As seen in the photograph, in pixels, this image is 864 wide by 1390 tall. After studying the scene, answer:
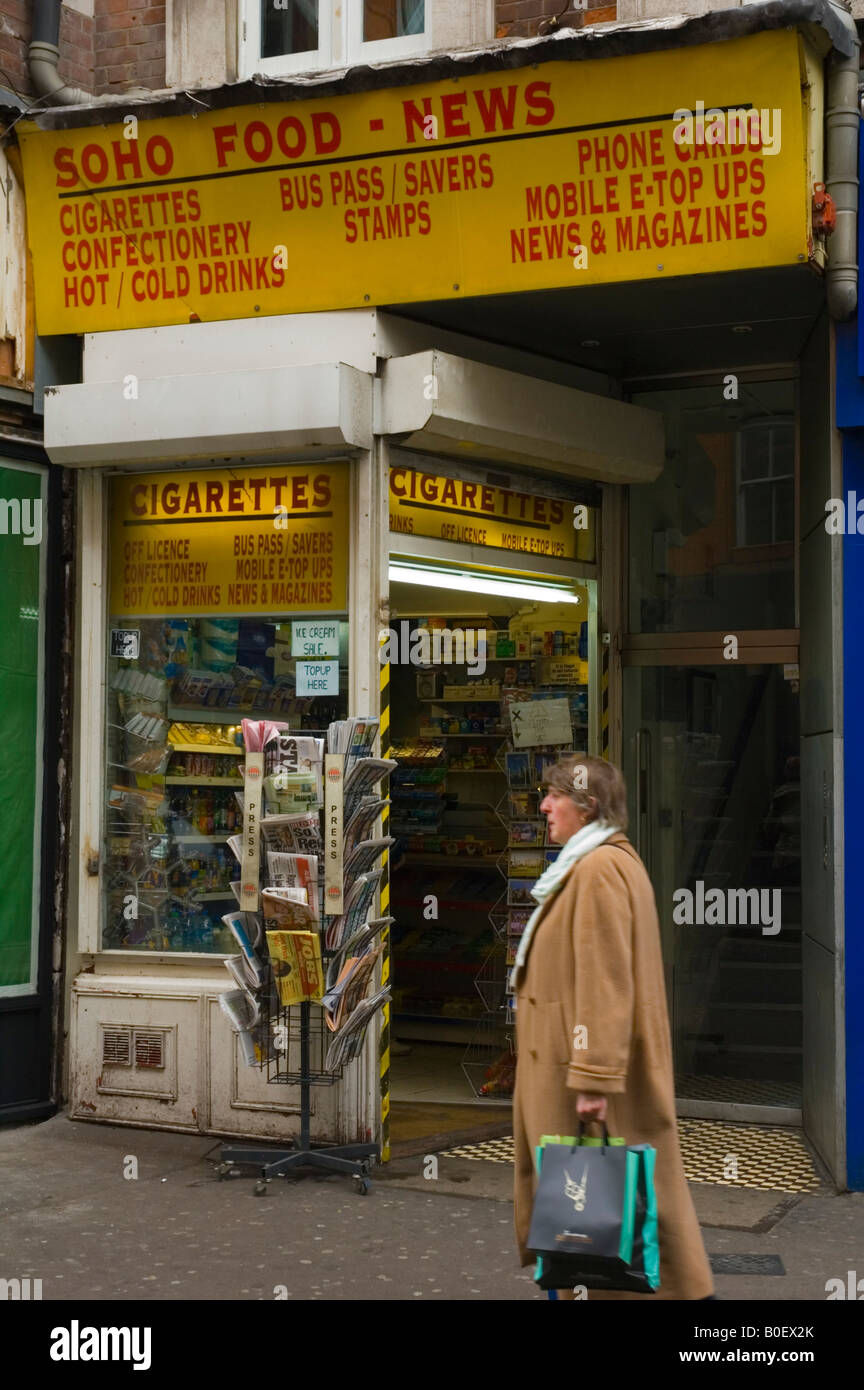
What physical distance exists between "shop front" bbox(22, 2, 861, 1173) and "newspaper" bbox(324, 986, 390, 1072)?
322 millimetres

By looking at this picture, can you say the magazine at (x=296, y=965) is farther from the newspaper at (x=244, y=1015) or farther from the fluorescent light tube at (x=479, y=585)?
the fluorescent light tube at (x=479, y=585)

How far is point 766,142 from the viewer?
6.89 m

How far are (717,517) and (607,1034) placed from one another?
206 inches

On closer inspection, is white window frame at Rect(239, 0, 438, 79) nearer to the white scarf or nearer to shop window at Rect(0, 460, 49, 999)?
shop window at Rect(0, 460, 49, 999)

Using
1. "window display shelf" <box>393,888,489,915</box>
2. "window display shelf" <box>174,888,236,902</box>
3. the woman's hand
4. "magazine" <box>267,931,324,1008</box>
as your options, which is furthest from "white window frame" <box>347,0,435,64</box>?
the woman's hand

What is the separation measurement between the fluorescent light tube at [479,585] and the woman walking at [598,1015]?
3.72 metres

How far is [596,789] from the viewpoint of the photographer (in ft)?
15.8

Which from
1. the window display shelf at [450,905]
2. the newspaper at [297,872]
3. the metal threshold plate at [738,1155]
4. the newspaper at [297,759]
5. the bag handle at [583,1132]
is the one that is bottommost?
the metal threshold plate at [738,1155]

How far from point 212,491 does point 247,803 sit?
178 cm

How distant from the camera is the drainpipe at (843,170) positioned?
7.04 m

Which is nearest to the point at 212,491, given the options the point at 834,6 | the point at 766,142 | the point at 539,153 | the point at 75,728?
the point at 75,728

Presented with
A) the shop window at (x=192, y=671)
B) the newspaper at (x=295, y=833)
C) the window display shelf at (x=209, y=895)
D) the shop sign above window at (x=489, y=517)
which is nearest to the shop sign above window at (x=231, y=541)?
the shop window at (x=192, y=671)

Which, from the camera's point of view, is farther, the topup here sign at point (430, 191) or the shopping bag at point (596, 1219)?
the topup here sign at point (430, 191)

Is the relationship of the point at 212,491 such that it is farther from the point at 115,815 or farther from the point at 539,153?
the point at 539,153
